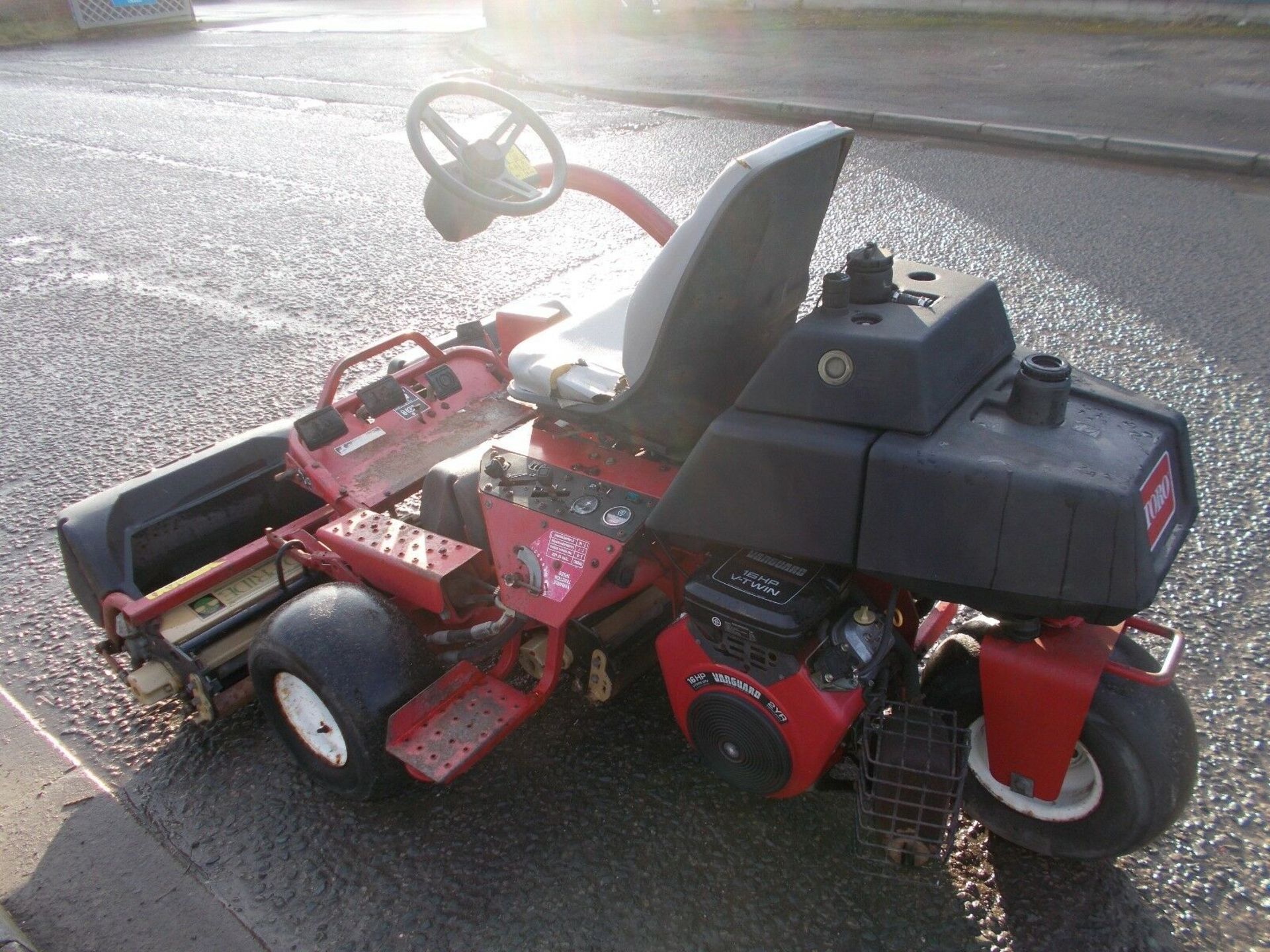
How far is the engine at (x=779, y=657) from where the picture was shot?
1880 mm

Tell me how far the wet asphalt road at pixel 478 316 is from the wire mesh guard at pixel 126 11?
998 cm

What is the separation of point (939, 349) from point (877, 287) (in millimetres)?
207

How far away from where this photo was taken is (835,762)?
2.12m

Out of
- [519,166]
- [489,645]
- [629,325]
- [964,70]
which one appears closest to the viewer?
[629,325]

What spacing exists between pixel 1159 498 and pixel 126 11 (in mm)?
21255

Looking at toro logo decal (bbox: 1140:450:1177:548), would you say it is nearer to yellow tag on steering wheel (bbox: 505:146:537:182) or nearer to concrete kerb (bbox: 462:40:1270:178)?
yellow tag on steering wheel (bbox: 505:146:537:182)

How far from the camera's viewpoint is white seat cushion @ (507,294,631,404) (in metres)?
2.31

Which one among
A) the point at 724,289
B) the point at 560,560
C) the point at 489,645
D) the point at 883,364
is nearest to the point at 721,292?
the point at 724,289

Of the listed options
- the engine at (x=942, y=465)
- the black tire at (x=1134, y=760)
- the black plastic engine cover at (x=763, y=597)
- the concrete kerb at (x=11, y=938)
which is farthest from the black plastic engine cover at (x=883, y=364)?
the concrete kerb at (x=11, y=938)

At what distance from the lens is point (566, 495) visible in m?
2.25

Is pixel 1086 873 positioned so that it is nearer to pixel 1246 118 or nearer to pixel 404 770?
pixel 404 770

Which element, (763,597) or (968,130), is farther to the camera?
(968,130)

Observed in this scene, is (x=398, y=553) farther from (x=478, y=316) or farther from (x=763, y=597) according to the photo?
(x=478, y=316)

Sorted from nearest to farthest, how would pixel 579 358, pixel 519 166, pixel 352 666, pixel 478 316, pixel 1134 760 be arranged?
1. pixel 1134 760
2. pixel 352 666
3. pixel 579 358
4. pixel 519 166
5. pixel 478 316
